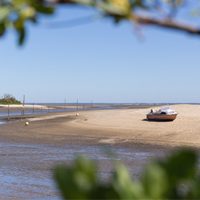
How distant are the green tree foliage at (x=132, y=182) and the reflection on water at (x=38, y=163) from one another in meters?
9.88

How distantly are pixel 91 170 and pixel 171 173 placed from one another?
0.14 m

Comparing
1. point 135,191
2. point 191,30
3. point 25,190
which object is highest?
point 191,30

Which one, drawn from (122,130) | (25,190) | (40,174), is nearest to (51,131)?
(122,130)

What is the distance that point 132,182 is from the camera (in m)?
1.01

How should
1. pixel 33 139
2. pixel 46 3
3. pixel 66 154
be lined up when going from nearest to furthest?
pixel 46 3, pixel 66 154, pixel 33 139

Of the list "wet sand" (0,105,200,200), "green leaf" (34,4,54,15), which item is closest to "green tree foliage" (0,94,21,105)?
"wet sand" (0,105,200,200)

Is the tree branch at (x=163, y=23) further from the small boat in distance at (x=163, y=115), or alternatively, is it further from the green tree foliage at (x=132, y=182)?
the small boat in distance at (x=163, y=115)

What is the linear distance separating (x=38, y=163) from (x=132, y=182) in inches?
742

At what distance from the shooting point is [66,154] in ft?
74.9

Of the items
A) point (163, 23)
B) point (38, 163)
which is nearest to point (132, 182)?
point (163, 23)

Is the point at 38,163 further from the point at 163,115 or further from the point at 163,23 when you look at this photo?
the point at 163,115

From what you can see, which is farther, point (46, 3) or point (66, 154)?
point (66, 154)

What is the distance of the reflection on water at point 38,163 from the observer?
14.1 metres

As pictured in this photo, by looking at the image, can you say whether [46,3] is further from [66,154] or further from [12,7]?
[66,154]
